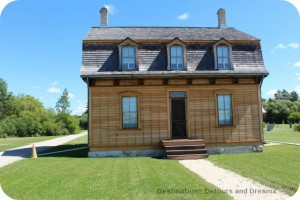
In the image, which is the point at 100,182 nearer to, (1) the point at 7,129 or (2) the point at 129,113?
(2) the point at 129,113

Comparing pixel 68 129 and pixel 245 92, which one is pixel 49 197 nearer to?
pixel 245 92

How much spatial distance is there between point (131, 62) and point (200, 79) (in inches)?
159

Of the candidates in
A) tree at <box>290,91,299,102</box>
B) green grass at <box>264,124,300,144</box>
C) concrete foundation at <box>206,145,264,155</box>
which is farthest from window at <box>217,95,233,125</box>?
tree at <box>290,91,299,102</box>

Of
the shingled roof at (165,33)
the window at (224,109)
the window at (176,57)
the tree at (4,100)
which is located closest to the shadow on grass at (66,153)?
the shingled roof at (165,33)

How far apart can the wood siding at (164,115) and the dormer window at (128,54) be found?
102cm

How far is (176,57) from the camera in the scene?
1638 centimetres

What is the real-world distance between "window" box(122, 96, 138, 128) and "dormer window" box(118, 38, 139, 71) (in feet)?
6.01

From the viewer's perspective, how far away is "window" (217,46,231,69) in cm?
1653

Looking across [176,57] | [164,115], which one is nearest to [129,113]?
[164,115]

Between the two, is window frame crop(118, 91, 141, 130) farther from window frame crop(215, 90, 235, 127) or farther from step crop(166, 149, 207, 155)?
Answer: window frame crop(215, 90, 235, 127)

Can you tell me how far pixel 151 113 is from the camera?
15.7 meters

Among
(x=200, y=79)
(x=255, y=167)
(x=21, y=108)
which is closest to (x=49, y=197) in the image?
(x=255, y=167)

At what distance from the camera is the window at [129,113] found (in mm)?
15617

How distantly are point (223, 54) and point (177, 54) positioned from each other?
2.75 meters
